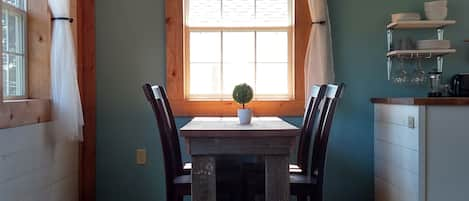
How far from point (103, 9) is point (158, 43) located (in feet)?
1.63

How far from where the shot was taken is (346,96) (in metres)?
3.49

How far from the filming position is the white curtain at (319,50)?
10.9 ft

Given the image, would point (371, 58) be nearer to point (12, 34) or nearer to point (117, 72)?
point (117, 72)

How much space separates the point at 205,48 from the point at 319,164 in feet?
4.76

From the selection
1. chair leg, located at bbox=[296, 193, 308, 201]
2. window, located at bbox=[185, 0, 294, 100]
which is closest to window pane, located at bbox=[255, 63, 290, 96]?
window, located at bbox=[185, 0, 294, 100]

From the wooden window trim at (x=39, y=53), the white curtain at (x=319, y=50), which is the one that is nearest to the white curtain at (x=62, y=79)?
the wooden window trim at (x=39, y=53)

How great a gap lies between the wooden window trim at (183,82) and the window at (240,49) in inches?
2.9

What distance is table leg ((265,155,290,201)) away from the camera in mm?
2188

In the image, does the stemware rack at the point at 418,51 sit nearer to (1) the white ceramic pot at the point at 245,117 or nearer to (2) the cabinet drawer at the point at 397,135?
(2) the cabinet drawer at the point at 397,135

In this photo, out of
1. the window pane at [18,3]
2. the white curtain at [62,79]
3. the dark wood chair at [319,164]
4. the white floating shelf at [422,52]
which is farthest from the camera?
the white floating shelf at [422,52]

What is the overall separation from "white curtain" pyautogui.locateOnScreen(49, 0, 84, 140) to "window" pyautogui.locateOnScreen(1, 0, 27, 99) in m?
0.17

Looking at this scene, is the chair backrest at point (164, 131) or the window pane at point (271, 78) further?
the window pane at point (271, 78)

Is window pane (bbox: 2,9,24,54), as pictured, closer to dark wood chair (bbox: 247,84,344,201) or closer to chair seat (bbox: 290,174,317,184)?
dark wood chair (bbox: 247,84,344,201)

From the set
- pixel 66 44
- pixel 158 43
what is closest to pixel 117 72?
pixel 158 43
